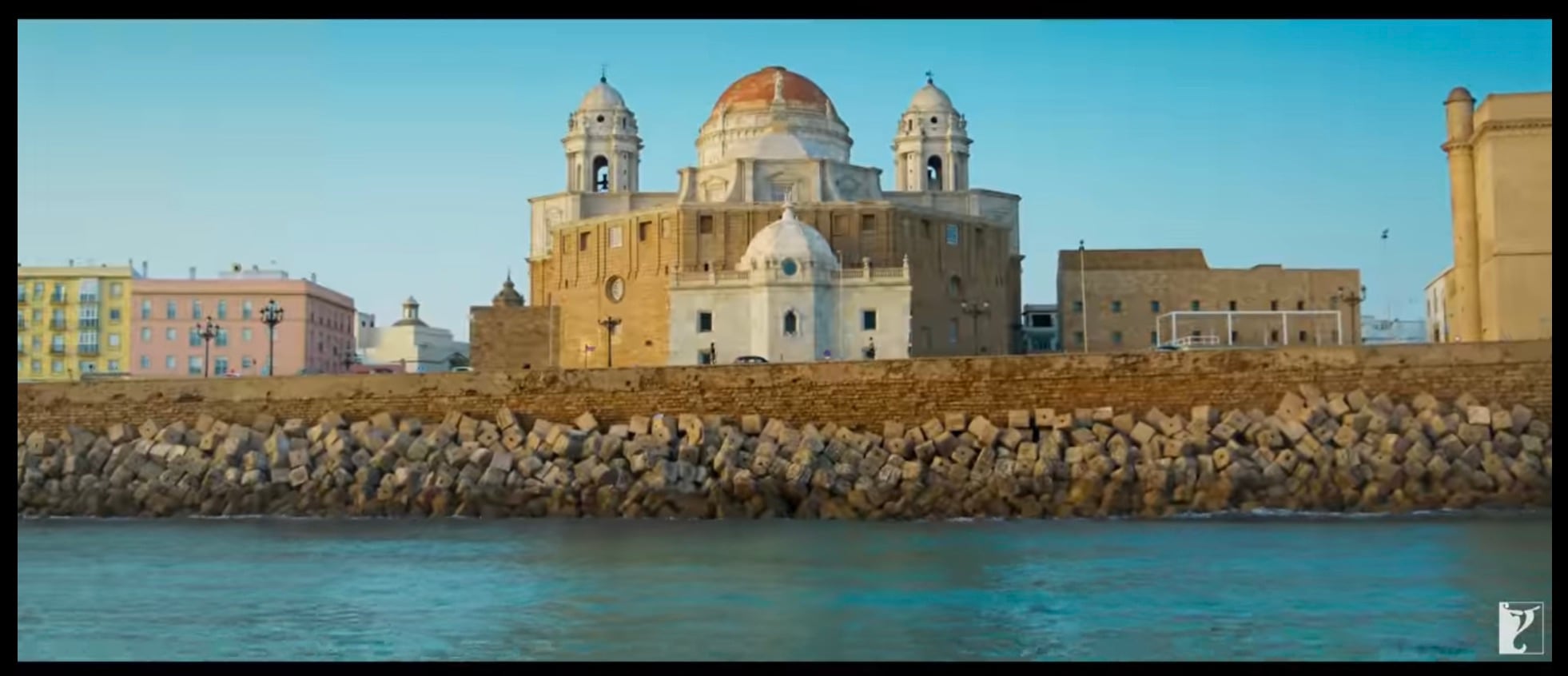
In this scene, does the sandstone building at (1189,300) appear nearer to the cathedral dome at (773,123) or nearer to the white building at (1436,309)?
the white building at (1436,309)

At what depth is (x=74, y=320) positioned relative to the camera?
159 ft

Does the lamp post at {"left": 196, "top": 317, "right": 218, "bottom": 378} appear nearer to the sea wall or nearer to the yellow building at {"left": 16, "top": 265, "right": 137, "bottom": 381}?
the yellow building at {"left": 16, "top": 265, "right": 137, "bottom": 381}

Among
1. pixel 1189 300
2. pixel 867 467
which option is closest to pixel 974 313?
pixel 1189 300

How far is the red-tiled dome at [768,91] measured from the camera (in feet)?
143

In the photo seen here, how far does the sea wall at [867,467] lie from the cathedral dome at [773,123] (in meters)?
21.7

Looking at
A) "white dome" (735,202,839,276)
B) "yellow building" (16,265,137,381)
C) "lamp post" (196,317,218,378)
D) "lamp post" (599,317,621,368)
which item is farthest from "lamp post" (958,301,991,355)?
"yellow building" (16,265,137,381)

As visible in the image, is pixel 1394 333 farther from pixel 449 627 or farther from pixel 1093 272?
pixel 449 627

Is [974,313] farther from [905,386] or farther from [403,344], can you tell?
[403,344]

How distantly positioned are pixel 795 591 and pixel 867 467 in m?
6.59

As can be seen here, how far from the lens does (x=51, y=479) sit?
21953 millimetres

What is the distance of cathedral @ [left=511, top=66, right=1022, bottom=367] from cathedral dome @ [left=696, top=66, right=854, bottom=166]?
0.05 m
